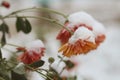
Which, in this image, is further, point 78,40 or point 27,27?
point 27,27

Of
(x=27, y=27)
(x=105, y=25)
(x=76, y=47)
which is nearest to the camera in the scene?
(x=76, y=47)

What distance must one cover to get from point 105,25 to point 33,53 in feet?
11.6

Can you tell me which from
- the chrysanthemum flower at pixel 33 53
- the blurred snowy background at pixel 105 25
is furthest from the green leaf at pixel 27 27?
the blurred snowy background at pixel 105 25

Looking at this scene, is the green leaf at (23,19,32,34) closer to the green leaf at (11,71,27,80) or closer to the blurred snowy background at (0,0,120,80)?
the green leaf at (11,71,27,80)

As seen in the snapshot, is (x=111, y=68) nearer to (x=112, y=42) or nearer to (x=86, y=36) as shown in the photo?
(x=112, y=42)

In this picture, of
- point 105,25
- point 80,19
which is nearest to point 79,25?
point 80,19

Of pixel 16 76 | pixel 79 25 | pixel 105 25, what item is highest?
pixel 105 25

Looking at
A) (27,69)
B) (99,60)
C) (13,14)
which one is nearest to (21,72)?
(27,69)

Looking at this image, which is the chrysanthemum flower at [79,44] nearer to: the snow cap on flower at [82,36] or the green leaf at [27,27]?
the snow cap on flower at [82,36]

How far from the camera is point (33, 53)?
26.0 inches

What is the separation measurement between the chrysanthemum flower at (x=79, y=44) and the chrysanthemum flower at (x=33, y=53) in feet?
0.21

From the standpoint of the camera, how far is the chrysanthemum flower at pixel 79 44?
0.61 m

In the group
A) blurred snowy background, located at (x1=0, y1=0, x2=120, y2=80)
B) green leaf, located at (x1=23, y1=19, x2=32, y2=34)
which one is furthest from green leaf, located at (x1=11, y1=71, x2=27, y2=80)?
blurred snowy background, located at (x1=0, y1=0, x2=120, y2=80)

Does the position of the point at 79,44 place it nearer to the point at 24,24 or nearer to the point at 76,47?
the point at 76,47
